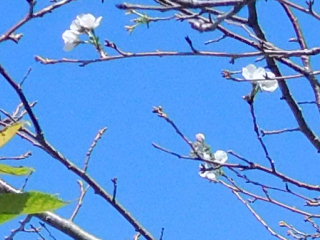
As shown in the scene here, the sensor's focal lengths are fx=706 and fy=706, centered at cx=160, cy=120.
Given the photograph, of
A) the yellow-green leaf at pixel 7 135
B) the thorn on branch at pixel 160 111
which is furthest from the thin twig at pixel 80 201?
the yellow-green leaf at pixel 7 135

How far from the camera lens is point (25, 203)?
0.60m

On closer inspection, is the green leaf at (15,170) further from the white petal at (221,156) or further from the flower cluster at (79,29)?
the white petal at (221,156)

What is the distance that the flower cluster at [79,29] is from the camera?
198 cm

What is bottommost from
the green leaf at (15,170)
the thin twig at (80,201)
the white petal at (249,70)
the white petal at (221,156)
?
the green leaf at (15,170)

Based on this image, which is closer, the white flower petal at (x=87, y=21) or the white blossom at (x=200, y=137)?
the white flower petal at (x=87, y=21)

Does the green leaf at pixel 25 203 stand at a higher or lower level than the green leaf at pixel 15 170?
lower

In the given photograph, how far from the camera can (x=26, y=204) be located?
1.98 ft

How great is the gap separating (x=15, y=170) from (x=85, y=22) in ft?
4.58

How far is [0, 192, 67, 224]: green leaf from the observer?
1.97 feet

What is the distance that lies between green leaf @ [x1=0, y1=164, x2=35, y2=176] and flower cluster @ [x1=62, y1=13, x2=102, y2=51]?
1311mm

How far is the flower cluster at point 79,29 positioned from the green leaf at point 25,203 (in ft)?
4.44

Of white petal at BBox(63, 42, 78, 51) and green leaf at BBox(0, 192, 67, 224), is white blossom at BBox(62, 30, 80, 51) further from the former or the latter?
green leaf at BBox(0, 192, 67, 224)

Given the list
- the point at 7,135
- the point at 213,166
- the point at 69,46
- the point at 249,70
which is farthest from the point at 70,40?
the point at 7,135

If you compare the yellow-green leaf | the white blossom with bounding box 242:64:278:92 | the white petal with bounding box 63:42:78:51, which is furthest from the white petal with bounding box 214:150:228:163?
the yellow-green leaf
